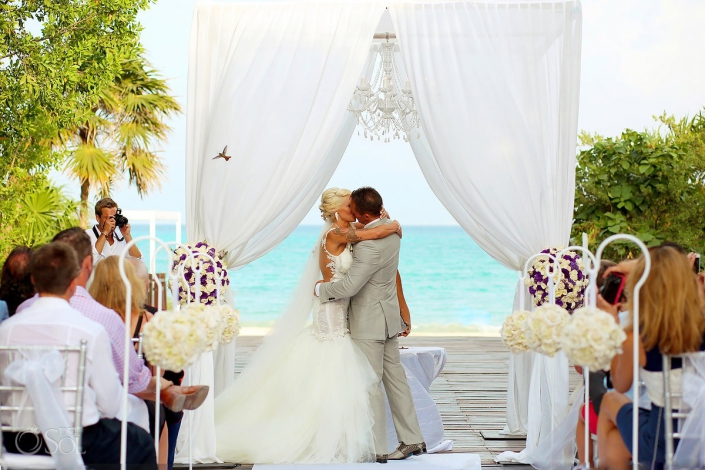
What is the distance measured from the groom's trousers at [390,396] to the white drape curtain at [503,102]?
37.8 inches

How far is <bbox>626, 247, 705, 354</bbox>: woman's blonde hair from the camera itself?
2.83 m

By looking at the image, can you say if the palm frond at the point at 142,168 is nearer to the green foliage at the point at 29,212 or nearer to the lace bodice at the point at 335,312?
the green foliage at the point at 29,212

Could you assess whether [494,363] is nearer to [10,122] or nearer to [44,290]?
[10,122]

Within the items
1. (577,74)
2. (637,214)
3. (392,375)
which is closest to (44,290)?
(392,375)

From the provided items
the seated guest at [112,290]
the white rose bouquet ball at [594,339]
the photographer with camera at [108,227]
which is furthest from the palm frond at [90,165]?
the white rose bouquet ball at [594,339]

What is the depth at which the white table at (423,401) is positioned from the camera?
4859 mm

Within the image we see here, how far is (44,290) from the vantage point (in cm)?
288

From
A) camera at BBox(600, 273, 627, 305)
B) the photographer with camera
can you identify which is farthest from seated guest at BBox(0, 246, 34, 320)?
camera at BBox(600, 273, 627, 305)

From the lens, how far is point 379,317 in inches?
179

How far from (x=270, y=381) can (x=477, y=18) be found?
7.83 ft

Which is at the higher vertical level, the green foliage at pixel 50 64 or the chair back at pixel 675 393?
the green foliage at pixel 50 64

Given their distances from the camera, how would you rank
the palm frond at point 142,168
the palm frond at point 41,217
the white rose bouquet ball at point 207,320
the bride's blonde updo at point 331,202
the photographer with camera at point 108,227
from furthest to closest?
the palm frond at point 142,168
the palm frond at point 41,217
the photographer with camera at point 108,227
the bride's blonde updo at point 331,202
the white rose bouquet ball at point 207,320

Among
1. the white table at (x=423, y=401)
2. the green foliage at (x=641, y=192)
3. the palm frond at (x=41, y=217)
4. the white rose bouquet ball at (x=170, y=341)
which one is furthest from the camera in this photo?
the palm frond at (x=41, y=217)

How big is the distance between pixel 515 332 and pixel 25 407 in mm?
2066
